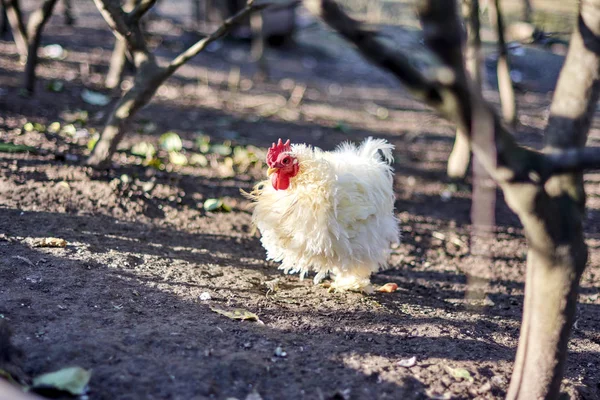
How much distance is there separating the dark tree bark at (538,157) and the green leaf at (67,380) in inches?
69.9

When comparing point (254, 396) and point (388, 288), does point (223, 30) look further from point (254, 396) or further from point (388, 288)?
point (254, 396)

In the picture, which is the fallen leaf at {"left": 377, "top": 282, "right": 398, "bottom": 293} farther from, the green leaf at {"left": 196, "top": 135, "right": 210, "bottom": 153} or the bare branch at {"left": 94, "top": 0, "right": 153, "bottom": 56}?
the green leaf at {"left": 196, "top": 135, "right": 210, "bottom": 153}

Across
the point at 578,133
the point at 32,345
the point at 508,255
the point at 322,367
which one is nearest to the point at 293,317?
the point at 322,367

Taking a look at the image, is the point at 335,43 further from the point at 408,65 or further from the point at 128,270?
the point at 408,65

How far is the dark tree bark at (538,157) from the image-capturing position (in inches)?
79.9

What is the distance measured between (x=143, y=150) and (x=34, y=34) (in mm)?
1855

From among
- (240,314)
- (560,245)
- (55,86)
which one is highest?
(55,86)

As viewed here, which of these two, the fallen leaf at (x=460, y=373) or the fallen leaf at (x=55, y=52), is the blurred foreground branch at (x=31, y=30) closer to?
the fallen leaf at (x=55, y=52)

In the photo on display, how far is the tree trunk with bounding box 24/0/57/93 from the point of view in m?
6.21

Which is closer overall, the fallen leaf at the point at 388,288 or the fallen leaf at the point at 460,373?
the fallen leaf at the point at 460,373

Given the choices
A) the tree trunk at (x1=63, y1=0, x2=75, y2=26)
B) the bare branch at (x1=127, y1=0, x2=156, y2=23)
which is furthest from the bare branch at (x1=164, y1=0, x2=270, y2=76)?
the tree trunk at (x1=63, y1=0, x2=75, y2=26)

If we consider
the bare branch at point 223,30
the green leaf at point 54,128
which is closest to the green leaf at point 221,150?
the green leaf at point 54,128

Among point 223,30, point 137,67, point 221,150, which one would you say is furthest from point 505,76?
point 137,67

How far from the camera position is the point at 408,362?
3105 mm
